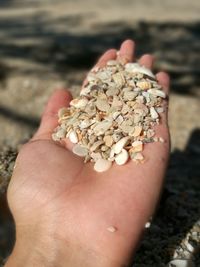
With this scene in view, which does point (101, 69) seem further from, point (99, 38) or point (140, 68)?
point (99, 38)

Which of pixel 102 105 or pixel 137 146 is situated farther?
pixel 102 105

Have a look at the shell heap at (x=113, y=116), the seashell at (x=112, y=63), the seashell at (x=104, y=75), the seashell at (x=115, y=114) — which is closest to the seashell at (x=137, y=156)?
the shell heap at (x=113, y=116)

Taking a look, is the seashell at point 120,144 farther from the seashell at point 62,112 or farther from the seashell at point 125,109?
the seashell at point 62,112

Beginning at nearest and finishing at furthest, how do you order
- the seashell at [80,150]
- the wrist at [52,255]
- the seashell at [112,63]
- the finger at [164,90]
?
1. the wrist at [52,255]
2. the seashell at [80,150]
3. the finger at [164,90]
4. the seashell at [112,63]

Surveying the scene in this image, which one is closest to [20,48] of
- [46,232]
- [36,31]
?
[36,31]

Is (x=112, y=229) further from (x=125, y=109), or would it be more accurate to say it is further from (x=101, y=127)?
(x=125, y=109)

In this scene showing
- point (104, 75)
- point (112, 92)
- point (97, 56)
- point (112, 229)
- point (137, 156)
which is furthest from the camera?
point (97, 56)

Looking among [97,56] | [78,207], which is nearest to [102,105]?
[78,207]
